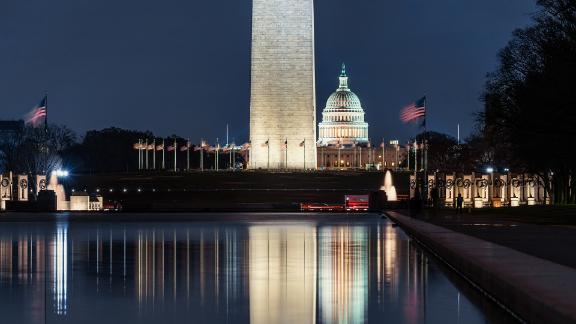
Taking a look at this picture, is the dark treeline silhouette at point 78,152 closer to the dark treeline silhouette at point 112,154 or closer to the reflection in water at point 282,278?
the dark treeline silhouette at point 112,154

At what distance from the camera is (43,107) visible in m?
67.2

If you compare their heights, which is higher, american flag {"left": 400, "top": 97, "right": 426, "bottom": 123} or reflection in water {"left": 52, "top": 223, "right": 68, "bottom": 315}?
american flag {"left": 400, "top": 97, "right": 426, "bottom": 123}

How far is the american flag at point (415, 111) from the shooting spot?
66.6 metres

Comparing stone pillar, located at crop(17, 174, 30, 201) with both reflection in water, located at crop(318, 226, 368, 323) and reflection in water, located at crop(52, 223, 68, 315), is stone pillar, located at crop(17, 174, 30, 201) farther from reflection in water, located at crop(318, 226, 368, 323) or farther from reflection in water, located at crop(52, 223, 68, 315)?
reflection in water, located at crop(318, 226, 368, 323)

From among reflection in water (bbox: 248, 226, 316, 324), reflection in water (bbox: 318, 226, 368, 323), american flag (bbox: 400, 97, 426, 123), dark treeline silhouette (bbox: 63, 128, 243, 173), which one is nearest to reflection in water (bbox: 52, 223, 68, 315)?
reflection in water (bbox: 248, 226, 316, 324)

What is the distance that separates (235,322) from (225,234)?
22.2 m

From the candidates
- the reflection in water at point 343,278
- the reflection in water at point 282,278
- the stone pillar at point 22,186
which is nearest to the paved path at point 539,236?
the reflection in water at point 343,278

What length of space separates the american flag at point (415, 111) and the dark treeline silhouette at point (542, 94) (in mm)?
3960

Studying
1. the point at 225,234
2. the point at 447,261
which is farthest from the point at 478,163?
the point at 447,261

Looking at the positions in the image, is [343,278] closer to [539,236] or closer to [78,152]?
[539,236]

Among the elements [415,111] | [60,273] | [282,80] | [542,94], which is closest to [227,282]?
[60,273]

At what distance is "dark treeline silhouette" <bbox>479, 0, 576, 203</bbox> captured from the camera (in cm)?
4543

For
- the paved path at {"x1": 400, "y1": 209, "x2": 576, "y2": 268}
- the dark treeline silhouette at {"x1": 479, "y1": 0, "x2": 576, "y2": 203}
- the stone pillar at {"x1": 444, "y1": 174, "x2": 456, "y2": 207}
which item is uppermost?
the dark treeline silhouette at {"x1": 479, "y1": 0, "x2": 576, "y2": 203}

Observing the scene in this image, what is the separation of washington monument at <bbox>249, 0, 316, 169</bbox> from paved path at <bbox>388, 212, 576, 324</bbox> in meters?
93.1
